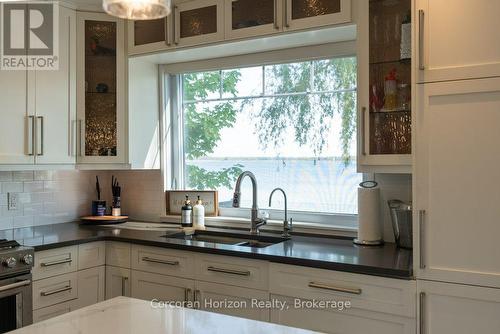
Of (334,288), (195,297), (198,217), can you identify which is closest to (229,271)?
→ (195,297)

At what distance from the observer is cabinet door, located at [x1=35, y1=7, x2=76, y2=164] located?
3.06 meters

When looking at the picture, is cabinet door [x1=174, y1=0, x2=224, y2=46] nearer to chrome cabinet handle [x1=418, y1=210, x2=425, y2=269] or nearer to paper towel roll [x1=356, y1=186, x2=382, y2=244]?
paper towel roll [x1=356, y1=186, x2=382, y2=244]

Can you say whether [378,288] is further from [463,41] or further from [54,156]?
[54,156]

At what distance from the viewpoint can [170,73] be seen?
3.68 metres

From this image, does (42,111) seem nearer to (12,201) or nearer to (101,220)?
(12,201)

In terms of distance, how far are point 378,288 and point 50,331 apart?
4.53ft

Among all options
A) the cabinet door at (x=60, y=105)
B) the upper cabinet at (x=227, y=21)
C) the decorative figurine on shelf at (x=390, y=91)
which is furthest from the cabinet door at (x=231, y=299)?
the upper cabinet at (x=227, y=21)

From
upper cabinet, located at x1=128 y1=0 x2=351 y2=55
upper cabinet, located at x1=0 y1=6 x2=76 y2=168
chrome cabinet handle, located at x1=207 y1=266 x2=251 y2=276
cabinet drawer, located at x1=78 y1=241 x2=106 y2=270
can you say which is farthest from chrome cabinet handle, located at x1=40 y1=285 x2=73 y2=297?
upper cabinet, located at x1=128 y1=0 x2=351 y2=55

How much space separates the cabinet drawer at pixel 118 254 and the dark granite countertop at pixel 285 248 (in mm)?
52

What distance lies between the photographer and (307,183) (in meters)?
3.17

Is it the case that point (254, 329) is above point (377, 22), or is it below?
below

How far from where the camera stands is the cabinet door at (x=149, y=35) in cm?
319

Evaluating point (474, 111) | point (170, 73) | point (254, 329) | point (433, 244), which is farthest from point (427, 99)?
point (170, 73)

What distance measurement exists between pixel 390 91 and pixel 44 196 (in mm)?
2488
